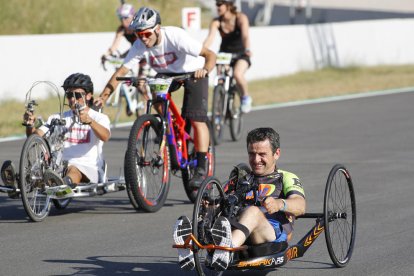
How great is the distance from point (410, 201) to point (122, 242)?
10.4 feet

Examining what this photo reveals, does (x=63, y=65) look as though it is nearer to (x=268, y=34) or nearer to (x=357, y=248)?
(x=268, y=34)

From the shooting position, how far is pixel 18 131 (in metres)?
17.0

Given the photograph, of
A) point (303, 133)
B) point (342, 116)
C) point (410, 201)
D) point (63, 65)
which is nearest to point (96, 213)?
point (410, 201)

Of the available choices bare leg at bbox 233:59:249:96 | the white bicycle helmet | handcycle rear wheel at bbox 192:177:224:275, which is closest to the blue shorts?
handcycle rear wheel at bbox 192:177:224:275

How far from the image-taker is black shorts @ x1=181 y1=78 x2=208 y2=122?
10.8 m

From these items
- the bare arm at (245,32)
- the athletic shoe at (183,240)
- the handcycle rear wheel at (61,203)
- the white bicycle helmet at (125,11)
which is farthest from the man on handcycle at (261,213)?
the white bicycle helmet at (125,11)

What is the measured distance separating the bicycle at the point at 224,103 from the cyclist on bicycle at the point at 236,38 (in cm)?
13

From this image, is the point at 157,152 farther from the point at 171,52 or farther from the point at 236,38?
the point at 236,38

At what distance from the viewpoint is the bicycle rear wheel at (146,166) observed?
9.86 m

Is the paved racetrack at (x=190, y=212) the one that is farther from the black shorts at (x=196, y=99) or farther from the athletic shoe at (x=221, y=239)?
the athletic shoe at (x=221, y=239)

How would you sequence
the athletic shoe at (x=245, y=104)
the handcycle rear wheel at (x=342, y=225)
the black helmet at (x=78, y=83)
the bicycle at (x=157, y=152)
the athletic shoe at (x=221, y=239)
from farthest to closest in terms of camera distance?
the athletic shoe at (x=245, y=104) → the bicycle at (x=157, y=152) → the black helmet at (x=78, y=83) → the handcycle rear wheel at (x=342, y=225) → the athletic shoe at (x=221, y=239)

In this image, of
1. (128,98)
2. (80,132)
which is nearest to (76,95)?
(80,132)

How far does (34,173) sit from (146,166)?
1.08 metres

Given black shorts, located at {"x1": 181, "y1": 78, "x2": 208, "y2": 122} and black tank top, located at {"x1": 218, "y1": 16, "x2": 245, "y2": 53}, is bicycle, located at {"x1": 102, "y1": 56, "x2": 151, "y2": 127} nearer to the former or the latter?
black tank top, located at {"x1": 218, "y1": 16, "x2": 245, "y2": 53}
